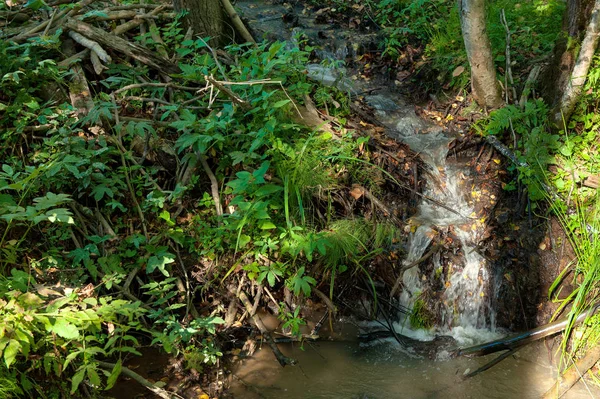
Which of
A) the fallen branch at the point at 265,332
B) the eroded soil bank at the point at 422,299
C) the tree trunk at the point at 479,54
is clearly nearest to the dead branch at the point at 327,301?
the eroded soil bank at the point at 422,299

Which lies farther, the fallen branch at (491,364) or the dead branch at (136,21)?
A: the dead branch at (136,21)

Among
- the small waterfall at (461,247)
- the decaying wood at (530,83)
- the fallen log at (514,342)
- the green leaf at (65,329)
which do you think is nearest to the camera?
the green leaf at (65,329)

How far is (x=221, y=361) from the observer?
13.1 feet

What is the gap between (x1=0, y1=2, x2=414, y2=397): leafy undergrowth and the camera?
3.84 m

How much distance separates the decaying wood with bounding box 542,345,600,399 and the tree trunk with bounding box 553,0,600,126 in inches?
87.9

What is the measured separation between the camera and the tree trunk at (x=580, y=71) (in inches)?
→ 187

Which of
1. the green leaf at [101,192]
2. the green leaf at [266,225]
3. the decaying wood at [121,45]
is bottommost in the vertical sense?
the green leaf at [266,225]

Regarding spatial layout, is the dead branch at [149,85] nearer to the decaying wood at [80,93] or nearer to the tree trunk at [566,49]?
the decaying wood at [80,93]

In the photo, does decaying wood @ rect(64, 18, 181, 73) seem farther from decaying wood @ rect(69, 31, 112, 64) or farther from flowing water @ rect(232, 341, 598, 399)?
flowing water @ rect(232, 341, 598, 399)

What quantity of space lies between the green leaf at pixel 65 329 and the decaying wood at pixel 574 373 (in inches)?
129

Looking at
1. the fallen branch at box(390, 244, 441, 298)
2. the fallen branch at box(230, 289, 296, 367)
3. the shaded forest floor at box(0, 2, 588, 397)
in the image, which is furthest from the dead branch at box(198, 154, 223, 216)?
the fallen branch at box(390, 244, 441, 298)

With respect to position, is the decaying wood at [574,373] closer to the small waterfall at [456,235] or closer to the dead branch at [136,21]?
the small waterfall at [456,235]

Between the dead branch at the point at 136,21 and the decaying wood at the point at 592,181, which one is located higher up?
the dead branch at the point at 136,21

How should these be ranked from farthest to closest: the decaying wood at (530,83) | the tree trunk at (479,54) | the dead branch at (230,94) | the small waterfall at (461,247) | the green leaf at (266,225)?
the decaying wood at (530,83), the tree trunk at (479,54), the small waterfall at (461,247), the green leaf at (266,225), the dead branch at (230,94)
